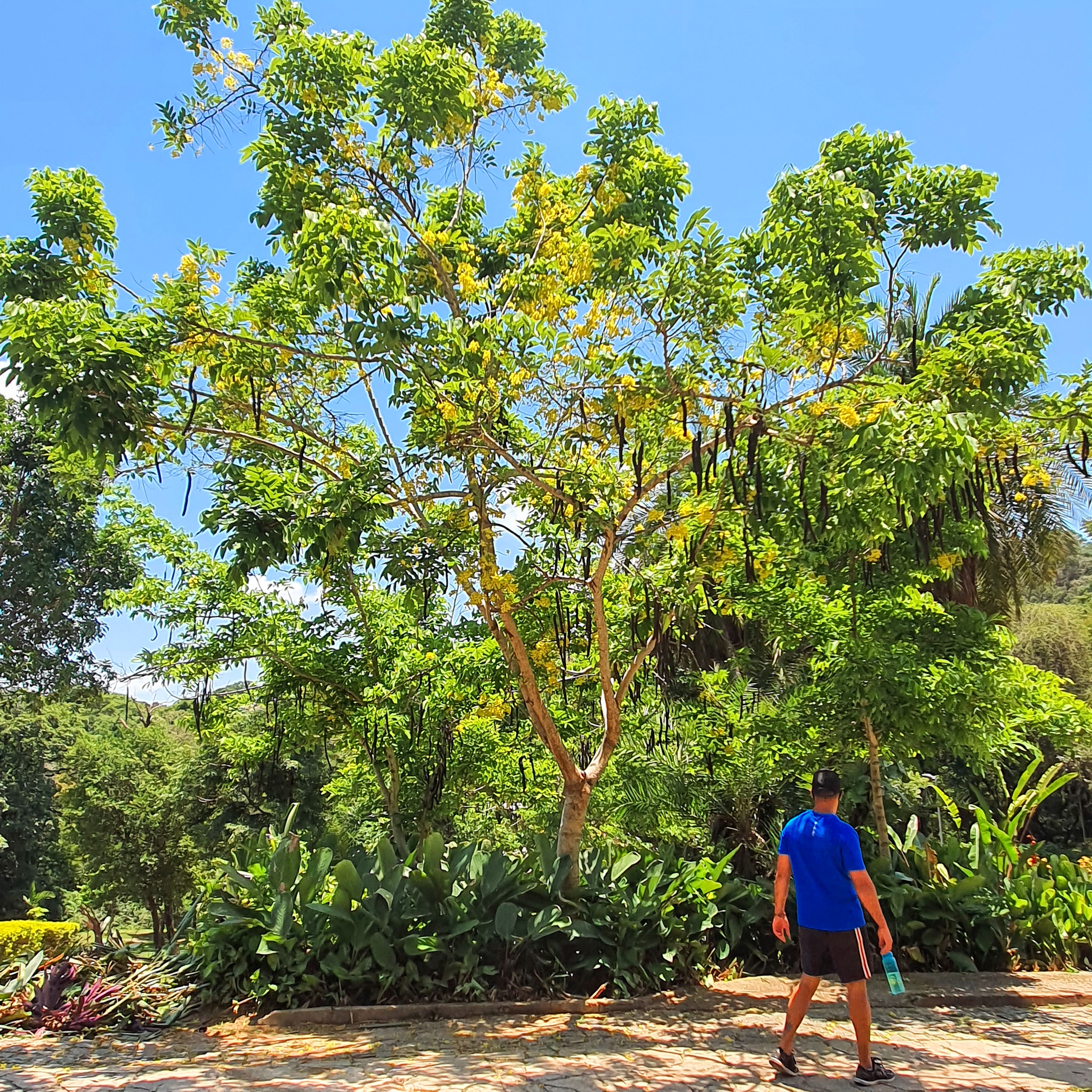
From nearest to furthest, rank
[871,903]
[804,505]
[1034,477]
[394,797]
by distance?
[871,903], [804,505], [1034,477], [394,797]

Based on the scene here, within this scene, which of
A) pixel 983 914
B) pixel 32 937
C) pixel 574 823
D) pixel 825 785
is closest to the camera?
pixel 825 785

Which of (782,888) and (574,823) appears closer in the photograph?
(782,888)

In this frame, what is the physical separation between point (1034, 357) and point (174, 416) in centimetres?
632

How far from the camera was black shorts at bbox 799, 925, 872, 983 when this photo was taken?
4.37 metres

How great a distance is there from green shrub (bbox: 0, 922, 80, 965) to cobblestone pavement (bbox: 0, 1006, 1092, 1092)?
6.43m

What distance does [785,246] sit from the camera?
18.5 ft

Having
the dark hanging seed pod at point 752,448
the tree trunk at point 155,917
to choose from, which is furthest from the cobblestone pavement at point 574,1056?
the tree trunk at point 155,917

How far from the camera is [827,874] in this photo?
4500 mm

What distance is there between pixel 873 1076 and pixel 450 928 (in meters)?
3.14

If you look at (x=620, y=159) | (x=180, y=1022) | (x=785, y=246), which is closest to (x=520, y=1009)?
(x=180, y=1022)

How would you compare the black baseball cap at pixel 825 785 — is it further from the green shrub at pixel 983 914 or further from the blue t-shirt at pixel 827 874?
the green shrub at pixel 983 914

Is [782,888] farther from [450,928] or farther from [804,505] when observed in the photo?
[450,928]

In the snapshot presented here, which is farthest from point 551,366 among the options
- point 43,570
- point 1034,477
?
point 43,570

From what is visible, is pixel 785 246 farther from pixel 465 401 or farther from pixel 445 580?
pixel 445 580
